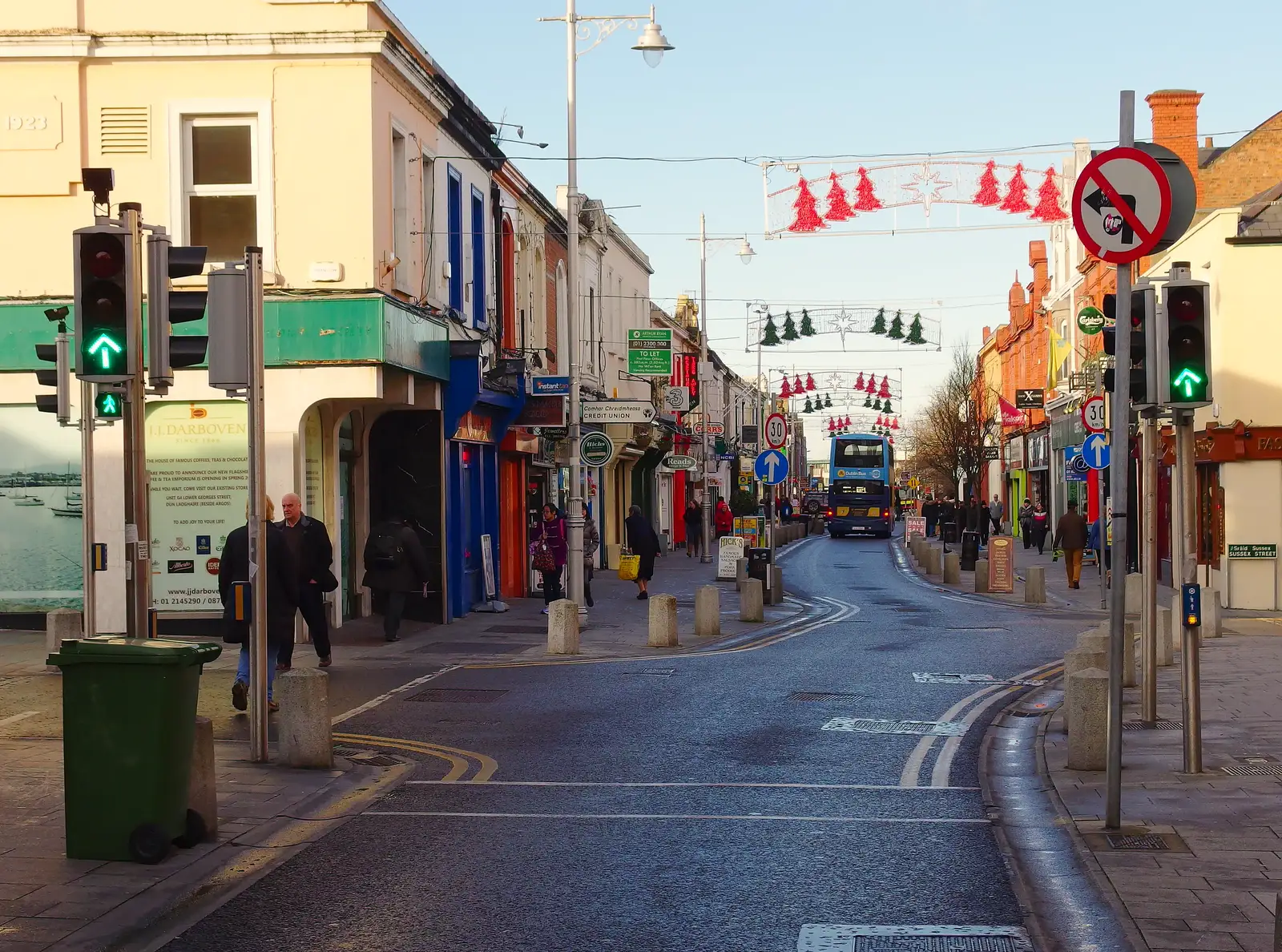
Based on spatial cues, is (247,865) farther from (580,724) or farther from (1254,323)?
(1254,323)

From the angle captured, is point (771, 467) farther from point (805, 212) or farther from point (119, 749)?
point (119, 749)

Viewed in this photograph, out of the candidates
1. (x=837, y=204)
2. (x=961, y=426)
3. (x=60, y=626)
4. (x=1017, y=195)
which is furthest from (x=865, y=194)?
(x=961, y=426)

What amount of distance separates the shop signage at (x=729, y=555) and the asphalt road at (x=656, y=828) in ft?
56.3

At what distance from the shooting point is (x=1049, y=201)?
22.1m

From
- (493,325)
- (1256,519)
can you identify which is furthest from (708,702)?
(1256,519)

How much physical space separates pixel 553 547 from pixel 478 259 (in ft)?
17.1

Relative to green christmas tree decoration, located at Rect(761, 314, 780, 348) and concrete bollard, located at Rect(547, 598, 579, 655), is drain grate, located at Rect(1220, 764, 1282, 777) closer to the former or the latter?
concrete bollard, located at Rect(547, 598, 579, 655)

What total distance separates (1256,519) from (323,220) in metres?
17.3

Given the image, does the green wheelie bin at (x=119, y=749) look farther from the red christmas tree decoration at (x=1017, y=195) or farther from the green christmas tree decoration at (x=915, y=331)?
the green christmas tree decoration at (x=915, y=331)

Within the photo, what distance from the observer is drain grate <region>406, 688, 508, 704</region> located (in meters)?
14.7

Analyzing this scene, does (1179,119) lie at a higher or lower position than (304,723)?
higher

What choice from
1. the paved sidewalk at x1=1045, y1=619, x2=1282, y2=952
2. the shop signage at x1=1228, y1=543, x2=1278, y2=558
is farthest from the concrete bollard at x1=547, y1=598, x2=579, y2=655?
the shop signage at x1=1228, y1=543, x2=1278, y2=558

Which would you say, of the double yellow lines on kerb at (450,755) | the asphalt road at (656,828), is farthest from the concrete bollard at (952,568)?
the double yellow lines on kerb at (450,755)

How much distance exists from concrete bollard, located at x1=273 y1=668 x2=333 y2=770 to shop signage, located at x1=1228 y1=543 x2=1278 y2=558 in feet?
68.8
